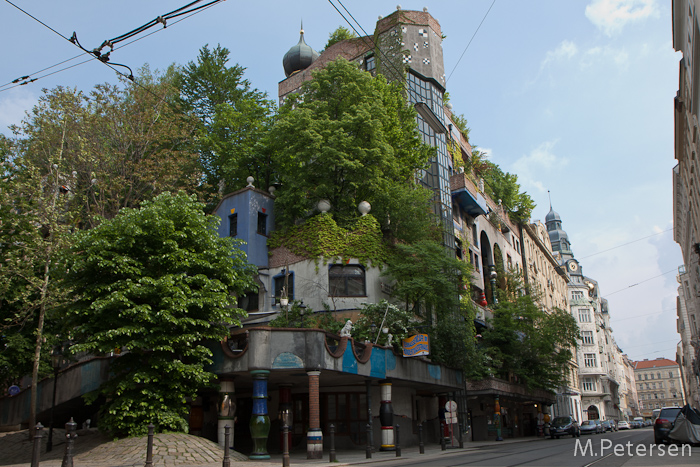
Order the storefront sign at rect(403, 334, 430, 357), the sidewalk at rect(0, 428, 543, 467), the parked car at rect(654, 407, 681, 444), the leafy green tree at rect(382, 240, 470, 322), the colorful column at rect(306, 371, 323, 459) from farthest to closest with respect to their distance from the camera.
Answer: the leafy green tree at rect(382, 240, 470, 322)
the storefront sign at rect(403, 334, 430, 357)
the parked car at rect(654, 407, 681, 444)
the colorful column at rect(306, 371, 323, 459)
the sidewalk at rect(0, 428, 543, 467)

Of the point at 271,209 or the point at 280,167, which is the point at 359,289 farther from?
the point at 280,167

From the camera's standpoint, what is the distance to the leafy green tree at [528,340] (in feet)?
115

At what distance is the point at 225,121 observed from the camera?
3391cm

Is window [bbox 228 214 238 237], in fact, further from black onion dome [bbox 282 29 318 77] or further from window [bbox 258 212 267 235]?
black onion dome [bbox 282 29 318 77]

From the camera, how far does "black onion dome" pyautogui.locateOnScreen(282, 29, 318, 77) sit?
147ft

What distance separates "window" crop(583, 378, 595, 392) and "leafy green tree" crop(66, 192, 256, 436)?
69384 mm

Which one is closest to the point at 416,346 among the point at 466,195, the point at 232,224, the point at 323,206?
the point at 323,206

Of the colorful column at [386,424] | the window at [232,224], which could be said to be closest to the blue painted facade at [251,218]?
the window at [232,224]

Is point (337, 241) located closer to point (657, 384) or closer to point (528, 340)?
point (528, 340)

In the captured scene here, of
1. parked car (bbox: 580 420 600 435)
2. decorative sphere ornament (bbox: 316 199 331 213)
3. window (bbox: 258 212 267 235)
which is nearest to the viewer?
decorative sphere ornament (bbox: 316 199 331 213)

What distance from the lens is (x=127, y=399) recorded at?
16.4 metres

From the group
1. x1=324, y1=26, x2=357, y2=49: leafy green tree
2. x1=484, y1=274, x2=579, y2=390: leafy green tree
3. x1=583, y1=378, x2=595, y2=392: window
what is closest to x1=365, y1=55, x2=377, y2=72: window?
x1=324, y1=26, x2=357, y2=49: leafy green tree

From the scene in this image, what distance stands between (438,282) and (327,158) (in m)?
7.78

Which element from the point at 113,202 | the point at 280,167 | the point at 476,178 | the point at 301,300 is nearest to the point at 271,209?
the point at 280,167
